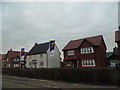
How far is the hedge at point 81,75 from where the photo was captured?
512 inches

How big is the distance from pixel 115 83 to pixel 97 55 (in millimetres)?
16633

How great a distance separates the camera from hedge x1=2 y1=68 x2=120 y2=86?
13.0 metres

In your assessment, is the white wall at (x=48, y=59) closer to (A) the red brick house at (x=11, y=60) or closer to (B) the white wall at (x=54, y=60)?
(B) the white wall at (x=54, y=60)

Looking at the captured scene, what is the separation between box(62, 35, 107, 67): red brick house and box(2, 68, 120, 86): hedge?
40.8 feet

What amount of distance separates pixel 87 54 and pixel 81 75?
49.5 feet

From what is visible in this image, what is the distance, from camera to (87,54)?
30281mm

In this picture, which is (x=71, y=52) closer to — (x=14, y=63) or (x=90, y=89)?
(x=90, y=89)

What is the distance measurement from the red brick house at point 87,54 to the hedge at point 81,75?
1243 cm

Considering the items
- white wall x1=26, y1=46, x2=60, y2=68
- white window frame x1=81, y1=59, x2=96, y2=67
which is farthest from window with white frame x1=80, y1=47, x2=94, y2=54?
white wall x1=26, y1=46, x2=60, y2=68

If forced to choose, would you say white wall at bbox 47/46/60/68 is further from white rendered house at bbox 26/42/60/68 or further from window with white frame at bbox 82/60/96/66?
window with white frame at bbox 82/60/96/66

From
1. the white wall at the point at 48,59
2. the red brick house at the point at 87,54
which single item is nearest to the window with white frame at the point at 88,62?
the red brick house at the point at 87,54

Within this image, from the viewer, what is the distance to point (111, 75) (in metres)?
13.0

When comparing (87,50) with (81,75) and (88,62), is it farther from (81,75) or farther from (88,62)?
(81,75)

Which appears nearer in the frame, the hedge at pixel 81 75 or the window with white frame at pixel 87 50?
the hedge at pixel 81 75
